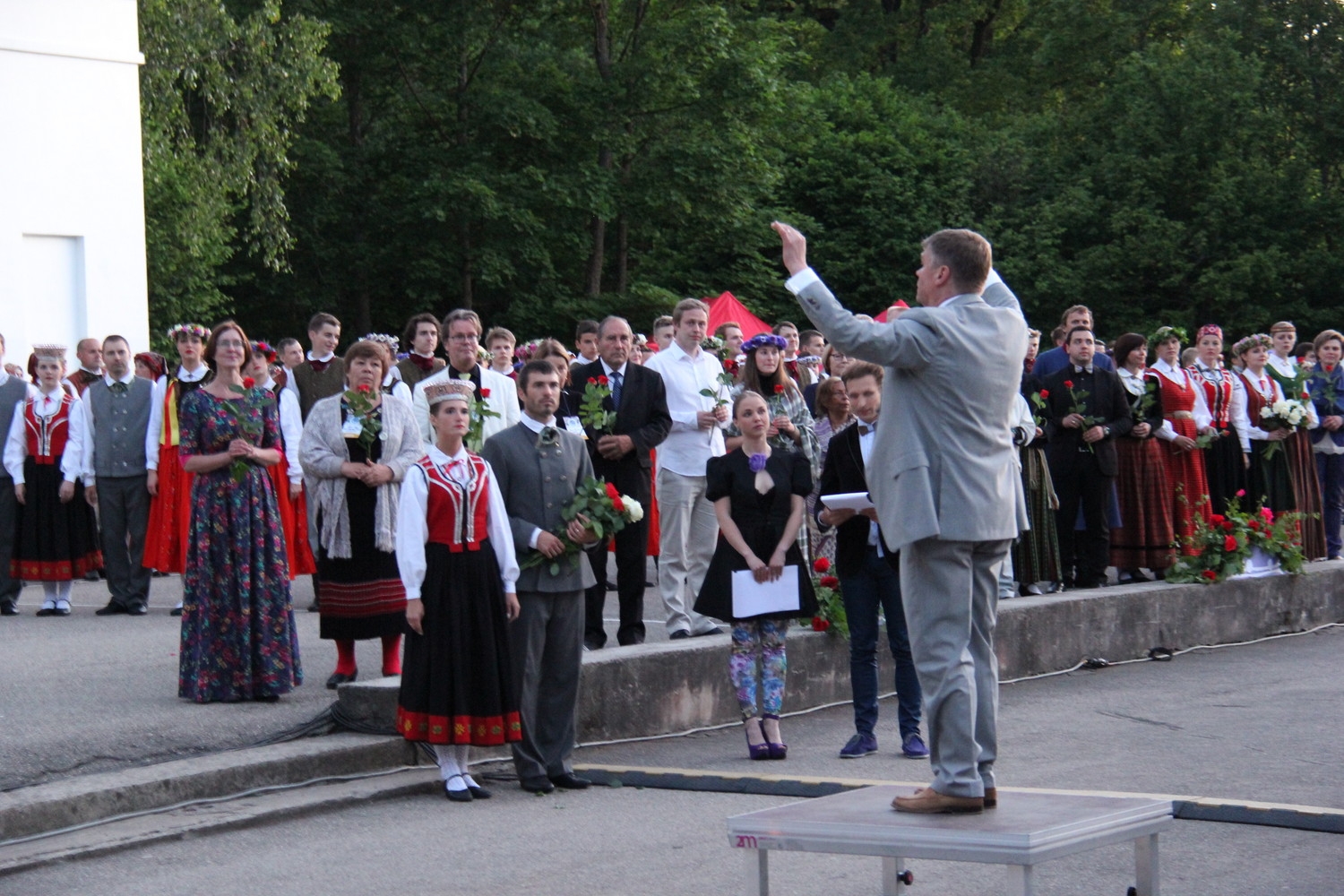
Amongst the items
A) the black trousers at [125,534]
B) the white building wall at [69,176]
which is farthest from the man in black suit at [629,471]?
the white building wall at [69,176]

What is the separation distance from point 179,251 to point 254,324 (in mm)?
6848

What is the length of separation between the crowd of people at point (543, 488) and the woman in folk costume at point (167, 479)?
3 centimetres

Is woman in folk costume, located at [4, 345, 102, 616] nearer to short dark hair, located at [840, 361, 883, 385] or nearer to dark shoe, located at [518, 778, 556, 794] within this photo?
dark shoe, located at [518, 778, 556, 794]

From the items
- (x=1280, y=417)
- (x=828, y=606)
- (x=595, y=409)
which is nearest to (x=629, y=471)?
(x=595, y=409)

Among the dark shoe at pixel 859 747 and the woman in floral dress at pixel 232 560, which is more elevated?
the woman in floral dress at pixel 232 560

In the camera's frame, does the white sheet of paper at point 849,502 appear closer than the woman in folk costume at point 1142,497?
Yes

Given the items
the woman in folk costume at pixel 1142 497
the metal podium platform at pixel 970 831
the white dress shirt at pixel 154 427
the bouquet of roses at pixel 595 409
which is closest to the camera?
the metal podium platform at pixel 970 831

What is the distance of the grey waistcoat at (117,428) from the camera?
13.1m

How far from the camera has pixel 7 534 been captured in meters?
13.2

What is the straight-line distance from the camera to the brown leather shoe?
545 centimetres

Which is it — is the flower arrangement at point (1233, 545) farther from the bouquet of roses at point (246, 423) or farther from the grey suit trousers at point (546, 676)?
the bouquet of roses at point (246, 423)

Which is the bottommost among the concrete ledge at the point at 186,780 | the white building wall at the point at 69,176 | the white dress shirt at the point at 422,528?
the concrete ledge at the point at 186,780

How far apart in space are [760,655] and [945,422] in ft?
11.6

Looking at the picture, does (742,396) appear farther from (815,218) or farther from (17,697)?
(815,218)
